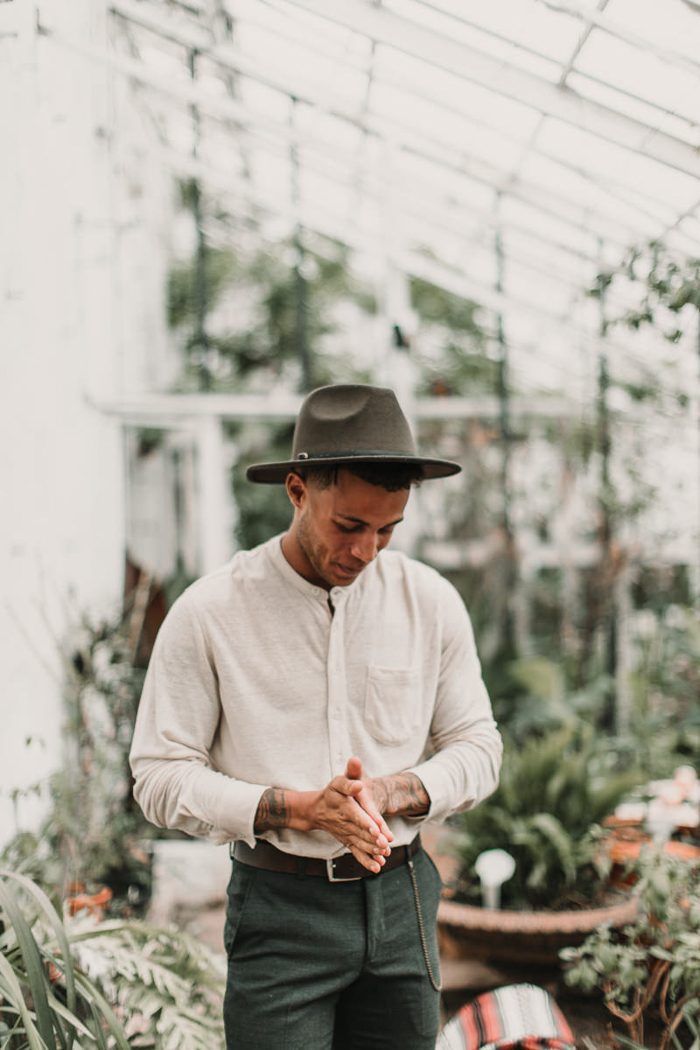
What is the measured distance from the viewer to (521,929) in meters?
3.09

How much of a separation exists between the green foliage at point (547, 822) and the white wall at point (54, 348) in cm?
170

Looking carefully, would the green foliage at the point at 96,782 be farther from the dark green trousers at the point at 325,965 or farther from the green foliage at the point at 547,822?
the dark green trousers at the point at 325,965

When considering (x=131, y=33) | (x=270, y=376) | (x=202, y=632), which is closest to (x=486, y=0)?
(x=202, y=632)

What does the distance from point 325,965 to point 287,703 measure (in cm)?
42

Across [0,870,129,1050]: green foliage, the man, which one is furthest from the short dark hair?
[0,870,129,1050]: green foliage

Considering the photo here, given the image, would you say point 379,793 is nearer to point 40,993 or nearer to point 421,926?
point 421,926

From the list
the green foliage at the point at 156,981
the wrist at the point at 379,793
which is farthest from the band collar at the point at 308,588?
the green foliage at the point at 156,981

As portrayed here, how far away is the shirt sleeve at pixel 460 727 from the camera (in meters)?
1.66

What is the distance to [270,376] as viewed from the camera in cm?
941

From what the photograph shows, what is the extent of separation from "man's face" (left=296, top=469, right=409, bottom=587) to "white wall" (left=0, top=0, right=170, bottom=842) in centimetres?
186

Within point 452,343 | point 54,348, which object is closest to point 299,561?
point 54,348

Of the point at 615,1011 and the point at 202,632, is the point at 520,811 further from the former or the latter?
the point at 202,632

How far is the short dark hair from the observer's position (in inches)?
61.8

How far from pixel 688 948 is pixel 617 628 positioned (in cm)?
339
